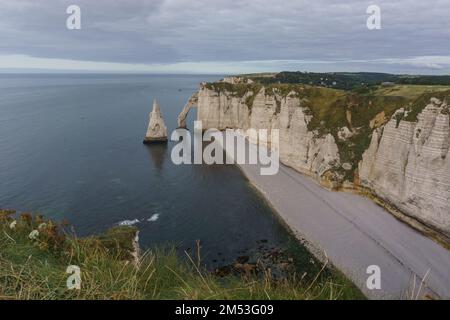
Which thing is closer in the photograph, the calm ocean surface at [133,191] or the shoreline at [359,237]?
the shoreline at [359,237]

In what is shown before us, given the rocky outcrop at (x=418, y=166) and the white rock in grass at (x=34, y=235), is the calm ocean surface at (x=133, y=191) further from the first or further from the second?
the white rock in grass at (x=34, y=235)

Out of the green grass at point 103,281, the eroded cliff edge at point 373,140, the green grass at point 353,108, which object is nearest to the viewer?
the green grass at point 103,281

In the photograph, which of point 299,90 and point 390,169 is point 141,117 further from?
point 390,169

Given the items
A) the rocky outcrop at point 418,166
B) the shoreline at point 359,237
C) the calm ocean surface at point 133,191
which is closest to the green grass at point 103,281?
the shoreline at point 359,237

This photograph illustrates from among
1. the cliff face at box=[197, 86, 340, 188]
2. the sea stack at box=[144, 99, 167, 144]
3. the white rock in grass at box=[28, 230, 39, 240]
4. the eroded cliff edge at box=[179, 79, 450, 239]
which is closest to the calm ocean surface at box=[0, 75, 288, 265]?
the sea stack at box=[144, 99, 167, 144]

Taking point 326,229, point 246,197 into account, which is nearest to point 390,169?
point 326,229

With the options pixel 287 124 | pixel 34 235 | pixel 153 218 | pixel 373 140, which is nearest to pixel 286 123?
pixel 287 124
